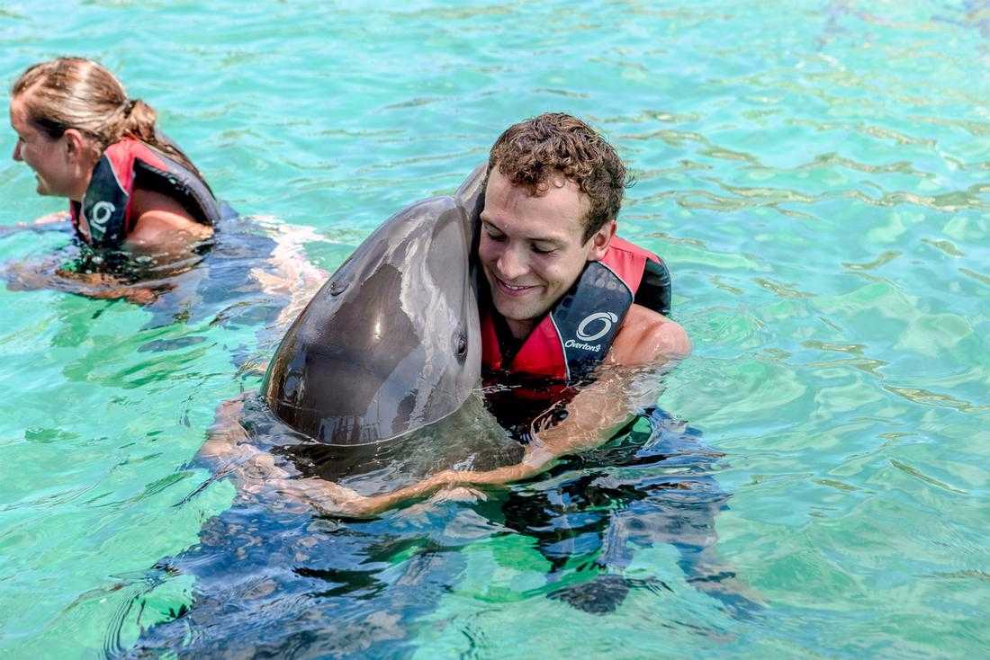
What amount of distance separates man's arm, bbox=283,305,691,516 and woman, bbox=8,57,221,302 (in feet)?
11.0

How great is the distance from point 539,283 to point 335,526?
1463 millimetres

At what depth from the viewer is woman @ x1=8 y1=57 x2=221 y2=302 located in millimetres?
7137

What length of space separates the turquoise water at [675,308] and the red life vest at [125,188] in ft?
2.09

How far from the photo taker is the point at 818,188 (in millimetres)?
8531

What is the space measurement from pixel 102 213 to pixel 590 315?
362 cm

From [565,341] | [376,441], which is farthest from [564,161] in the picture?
[376,441]

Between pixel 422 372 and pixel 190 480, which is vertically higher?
pixel 422 372

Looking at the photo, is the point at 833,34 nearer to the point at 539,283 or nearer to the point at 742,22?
the point at 742,22

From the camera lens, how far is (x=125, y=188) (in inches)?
281

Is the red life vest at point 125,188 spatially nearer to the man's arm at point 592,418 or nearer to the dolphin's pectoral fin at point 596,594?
the man's arm at point 592,418

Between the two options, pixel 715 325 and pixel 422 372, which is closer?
pixel 422 372

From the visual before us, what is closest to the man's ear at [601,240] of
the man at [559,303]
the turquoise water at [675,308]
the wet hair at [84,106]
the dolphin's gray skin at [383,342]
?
the man at [559,303]

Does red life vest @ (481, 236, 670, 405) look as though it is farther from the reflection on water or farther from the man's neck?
the reflection on water

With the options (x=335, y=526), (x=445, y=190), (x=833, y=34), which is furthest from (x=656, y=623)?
(x=833, y=34)
